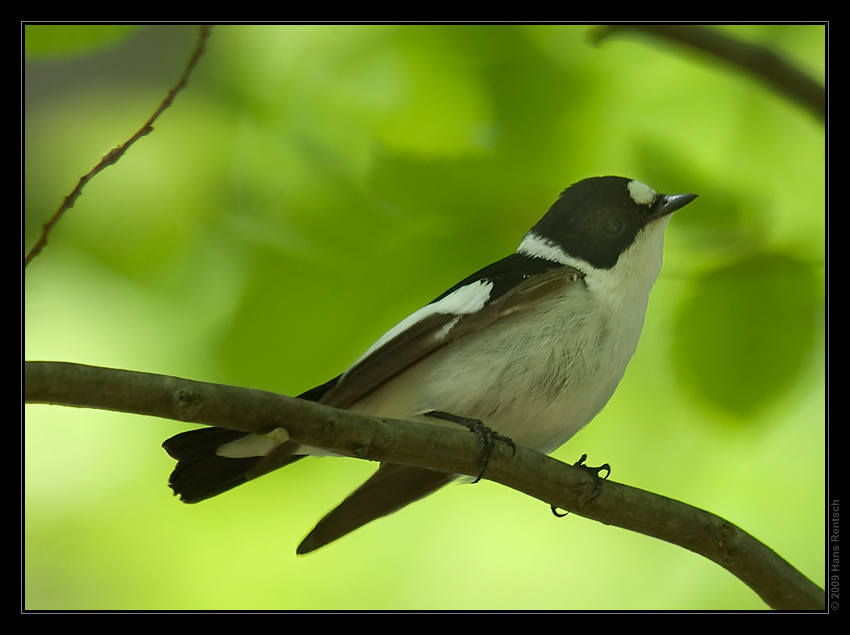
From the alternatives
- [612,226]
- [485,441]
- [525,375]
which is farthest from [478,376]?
[612,226]

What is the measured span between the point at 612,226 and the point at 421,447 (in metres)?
0.95

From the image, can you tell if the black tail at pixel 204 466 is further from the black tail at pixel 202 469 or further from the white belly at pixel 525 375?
the white belly at pixel 525 375

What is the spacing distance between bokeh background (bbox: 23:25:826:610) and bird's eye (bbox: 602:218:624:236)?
0.12 metres

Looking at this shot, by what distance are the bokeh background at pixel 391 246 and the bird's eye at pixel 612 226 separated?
0.12 meters

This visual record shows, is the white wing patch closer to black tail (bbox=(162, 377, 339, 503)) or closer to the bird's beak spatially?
black tail (bbox=(162, 377, 339, 503))

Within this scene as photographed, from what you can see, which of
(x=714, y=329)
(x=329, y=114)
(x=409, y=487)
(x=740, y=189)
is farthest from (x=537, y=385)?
(x=329, y=114)

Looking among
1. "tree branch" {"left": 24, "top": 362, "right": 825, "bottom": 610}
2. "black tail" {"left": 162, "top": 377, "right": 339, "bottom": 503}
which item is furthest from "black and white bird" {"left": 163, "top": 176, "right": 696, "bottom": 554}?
"tree branch" {"left": 24, "top": 362, "right": 825, "bottom": 610}

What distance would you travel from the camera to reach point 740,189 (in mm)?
1934

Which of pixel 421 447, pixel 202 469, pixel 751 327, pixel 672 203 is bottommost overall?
pixel 421 447

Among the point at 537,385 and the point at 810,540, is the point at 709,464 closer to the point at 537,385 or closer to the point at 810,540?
the point at 810,540

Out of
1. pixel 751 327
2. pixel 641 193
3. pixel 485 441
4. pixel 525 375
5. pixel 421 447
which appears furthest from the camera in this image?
pixel 641 193

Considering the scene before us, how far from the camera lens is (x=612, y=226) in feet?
6.70

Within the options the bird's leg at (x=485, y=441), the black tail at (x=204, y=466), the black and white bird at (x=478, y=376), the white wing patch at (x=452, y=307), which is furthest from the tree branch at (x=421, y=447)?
the black tail at (x=204, y=466)

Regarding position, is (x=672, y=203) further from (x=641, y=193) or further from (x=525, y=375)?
(x=525, y=375)
